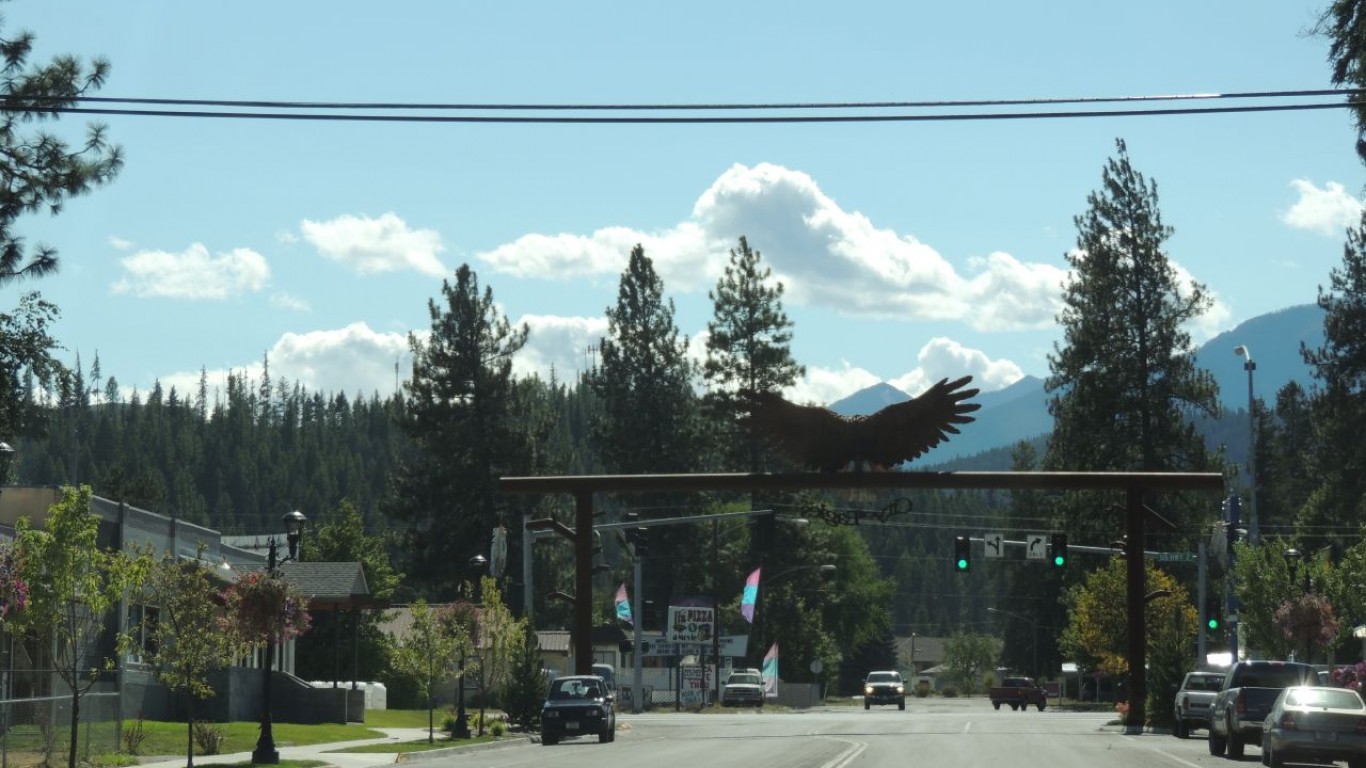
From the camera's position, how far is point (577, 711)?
41344 mm

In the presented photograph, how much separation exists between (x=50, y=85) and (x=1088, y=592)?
57.4 m

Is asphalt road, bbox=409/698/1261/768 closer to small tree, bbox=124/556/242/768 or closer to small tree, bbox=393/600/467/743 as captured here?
small tree, bbox=393/600/467/743

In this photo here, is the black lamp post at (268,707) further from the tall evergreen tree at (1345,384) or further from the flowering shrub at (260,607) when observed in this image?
the tall evergreen tree at (1345,384)

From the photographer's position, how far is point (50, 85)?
84.1ft

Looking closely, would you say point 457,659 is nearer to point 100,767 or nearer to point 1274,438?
point 100,767

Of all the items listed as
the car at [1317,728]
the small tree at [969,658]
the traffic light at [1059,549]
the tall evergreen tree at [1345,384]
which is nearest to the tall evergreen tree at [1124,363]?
the tall evergreen tree at [1345,384]

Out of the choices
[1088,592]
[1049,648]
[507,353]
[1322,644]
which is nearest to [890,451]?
[1322,644]

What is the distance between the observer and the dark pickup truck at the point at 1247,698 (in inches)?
1280

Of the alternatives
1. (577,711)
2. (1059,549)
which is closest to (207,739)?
(577,711)

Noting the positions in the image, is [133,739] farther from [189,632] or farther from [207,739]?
[189,632]

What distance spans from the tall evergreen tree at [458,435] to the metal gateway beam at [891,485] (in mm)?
43051

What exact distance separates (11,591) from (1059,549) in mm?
29461

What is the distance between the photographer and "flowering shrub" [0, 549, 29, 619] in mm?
26297

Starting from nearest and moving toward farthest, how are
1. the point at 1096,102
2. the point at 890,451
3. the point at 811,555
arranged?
the point at 1096,102 → the point at 890,451 → the point at 811,555
